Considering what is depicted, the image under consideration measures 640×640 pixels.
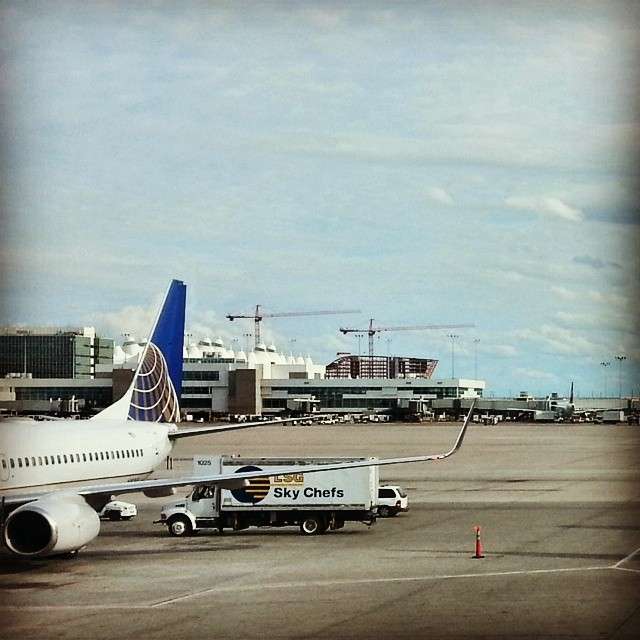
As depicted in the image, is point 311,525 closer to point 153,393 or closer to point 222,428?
point 222,428

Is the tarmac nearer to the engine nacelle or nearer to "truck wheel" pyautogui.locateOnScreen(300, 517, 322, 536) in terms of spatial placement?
"truck wheel" pyautogui.locateOnScreen(300, 517, 322, 536)

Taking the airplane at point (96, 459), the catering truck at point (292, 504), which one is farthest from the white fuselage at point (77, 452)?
the catering truck at point (292, 504)

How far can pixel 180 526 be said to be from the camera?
4875cm

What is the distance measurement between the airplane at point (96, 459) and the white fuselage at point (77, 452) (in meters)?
0.03

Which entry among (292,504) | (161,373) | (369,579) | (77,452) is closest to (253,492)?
(292,504)

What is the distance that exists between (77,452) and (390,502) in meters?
17.8

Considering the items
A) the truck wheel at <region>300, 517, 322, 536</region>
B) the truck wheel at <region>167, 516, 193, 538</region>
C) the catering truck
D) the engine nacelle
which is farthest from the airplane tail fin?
the engine nacelle

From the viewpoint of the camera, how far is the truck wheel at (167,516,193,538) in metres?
48.5

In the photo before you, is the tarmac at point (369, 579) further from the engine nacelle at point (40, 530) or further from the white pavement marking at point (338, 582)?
the engine nacelle at point (40, 530)

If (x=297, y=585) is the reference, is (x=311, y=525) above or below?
above

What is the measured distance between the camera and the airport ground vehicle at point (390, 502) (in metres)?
55.4

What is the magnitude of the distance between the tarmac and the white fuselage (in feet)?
8.93

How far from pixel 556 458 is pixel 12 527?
80.2 metres

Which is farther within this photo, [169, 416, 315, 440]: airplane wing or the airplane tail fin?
the airplane tail fin
